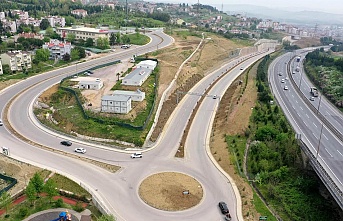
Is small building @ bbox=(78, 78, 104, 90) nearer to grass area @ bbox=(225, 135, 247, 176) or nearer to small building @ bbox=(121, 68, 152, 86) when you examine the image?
small building @ bbox=(121, 68, 152, 86)

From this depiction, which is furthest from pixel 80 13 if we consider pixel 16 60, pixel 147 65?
pixel 147 65

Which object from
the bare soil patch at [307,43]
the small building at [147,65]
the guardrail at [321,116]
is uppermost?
the small building at [147,65]

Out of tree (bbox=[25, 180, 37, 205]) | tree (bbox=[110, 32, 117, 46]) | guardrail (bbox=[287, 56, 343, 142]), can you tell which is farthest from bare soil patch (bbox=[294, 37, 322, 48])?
tree (bbox=[25, 180, 37, 205])

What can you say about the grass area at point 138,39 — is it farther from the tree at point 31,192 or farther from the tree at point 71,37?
the tree at point 31,192

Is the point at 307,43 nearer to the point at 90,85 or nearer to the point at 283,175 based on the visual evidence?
the point at 90,85

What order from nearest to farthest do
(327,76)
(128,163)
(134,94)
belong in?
(128,163) < (134,94) < (327,76)

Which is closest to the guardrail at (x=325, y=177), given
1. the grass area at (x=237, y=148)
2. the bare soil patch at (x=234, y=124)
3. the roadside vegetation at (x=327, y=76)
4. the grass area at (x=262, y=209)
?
the grass area at (x=262, y=209)
